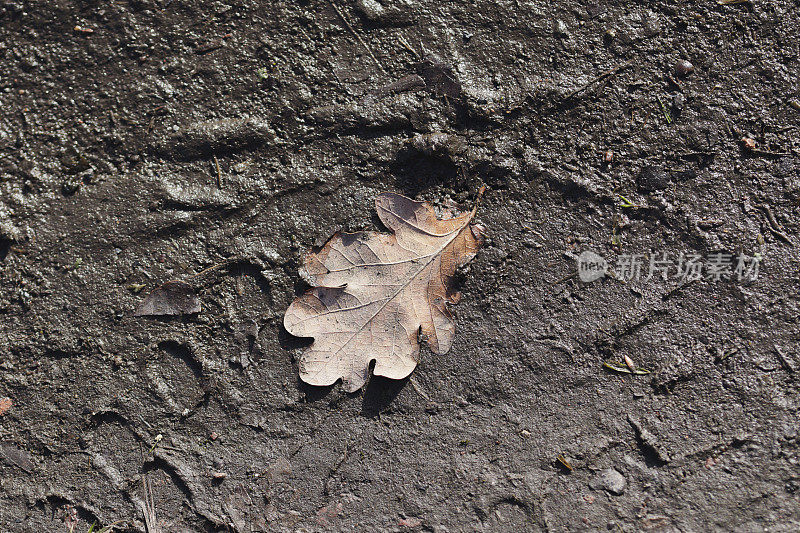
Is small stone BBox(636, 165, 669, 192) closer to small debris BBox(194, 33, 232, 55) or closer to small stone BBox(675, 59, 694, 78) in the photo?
small stone BBox(675, 59, 694, 78)

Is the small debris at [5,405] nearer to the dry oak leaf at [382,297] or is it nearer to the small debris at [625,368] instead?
the dry oak leaf at [382,297]

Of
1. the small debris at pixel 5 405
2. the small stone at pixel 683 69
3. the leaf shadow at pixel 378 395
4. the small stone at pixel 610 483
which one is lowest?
the small stone at pixel 610 483

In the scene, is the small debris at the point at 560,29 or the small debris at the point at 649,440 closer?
the small debris at the point at 649,440

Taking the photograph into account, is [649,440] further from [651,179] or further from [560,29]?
[560,29]

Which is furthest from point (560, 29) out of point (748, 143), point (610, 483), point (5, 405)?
point (5, 405)

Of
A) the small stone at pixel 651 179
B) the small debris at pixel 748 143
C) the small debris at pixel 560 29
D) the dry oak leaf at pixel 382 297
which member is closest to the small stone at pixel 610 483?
the dry oak leaf at pixel 382 297

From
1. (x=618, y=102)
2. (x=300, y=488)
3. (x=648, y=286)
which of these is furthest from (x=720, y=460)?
(x=300, y=488)

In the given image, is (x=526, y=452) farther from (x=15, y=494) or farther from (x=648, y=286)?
(x=15, y=494)

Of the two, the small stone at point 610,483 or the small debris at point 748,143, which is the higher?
the small debris at point 748,143

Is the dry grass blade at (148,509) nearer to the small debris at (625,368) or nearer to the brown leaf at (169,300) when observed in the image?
the brown leaf at (169,300)
